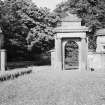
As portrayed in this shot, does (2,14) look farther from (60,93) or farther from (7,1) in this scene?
(60,93)

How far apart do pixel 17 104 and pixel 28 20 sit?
28.1m

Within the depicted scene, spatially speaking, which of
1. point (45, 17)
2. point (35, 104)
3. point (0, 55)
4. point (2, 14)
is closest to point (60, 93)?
point (35, 104)

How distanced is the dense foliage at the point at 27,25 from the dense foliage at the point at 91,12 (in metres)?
5.24

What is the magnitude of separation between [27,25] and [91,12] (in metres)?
12.3

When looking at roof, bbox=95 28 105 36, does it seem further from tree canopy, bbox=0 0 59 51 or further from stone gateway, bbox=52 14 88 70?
stone gateway, bbox=52 14 88 70

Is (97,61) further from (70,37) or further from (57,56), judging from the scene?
(57,56)

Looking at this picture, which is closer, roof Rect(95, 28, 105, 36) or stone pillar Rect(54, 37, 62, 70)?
stone pillar Rect(54, 37, 62, 70)

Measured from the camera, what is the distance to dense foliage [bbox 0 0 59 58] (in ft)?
108

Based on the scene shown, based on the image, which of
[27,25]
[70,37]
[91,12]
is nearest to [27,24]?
[27,25]

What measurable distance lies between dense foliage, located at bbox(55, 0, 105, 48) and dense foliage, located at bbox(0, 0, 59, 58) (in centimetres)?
524

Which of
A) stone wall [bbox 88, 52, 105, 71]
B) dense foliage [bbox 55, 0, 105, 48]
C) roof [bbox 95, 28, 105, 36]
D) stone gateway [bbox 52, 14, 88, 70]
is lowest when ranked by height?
stone wall [bbox 88, 52, 105, 71]

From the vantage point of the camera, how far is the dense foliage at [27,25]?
3300cm

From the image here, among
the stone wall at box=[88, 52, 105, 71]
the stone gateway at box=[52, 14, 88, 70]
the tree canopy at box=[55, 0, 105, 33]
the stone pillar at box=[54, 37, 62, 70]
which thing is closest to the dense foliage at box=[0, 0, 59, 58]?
the tree canopy at box=[55, 0, 105, 33]

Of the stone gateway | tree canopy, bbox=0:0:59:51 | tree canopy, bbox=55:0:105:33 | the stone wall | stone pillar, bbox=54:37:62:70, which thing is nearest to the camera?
the stone gateway
